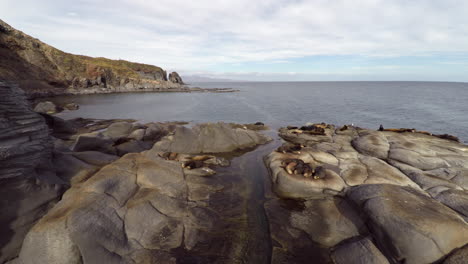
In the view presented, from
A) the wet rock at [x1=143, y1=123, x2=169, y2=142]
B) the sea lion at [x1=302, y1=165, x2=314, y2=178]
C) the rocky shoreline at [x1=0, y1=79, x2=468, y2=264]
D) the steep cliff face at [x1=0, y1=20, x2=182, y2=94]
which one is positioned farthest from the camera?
the steep cliff face at [x1=0, y1=20, x2=182, y2=94]

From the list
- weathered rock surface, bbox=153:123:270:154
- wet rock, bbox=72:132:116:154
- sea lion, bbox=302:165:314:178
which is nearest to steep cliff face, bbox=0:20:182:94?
wet rock, bbox=72:132:116:154

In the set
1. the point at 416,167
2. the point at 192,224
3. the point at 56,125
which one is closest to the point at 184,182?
the point at 192,224

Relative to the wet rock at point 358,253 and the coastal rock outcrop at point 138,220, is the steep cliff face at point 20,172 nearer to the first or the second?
the coastal rock outcrop at point 138,220

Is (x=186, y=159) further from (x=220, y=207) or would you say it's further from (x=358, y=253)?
(x=358, y=253)

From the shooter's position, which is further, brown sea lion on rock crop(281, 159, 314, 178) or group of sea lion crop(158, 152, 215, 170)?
group of sea lion crop(158, 152, 215, 170)

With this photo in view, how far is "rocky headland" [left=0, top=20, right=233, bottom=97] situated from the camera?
7319 cm

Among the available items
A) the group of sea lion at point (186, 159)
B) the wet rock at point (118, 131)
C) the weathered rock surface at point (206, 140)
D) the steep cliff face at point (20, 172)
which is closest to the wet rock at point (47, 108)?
the wet rock at point (118, 131)

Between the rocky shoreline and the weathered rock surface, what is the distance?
20.7 ft

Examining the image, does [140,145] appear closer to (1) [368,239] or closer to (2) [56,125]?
(2) [56,125]

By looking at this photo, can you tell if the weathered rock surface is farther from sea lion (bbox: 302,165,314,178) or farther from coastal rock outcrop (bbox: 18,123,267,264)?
sea lion (bbox: 302,165,314,178)

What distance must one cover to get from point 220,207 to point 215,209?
0.39 metres

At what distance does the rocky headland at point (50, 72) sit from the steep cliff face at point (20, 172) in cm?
8019

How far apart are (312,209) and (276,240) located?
3.50 m

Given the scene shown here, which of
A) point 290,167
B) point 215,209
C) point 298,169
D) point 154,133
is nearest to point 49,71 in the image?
point 154,133
